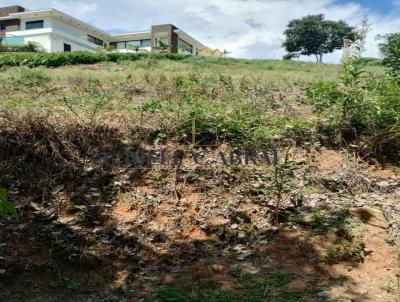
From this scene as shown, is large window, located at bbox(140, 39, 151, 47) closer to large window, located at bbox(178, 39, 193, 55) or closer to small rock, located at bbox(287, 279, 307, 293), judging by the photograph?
large window, located at bbox(178, 39, 193, 55)

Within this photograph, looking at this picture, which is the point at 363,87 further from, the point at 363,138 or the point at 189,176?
the point at 189,176

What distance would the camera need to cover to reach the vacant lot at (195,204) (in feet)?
8.84

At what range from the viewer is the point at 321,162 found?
4078 mm

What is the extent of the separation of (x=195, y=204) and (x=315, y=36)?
41.2 meters

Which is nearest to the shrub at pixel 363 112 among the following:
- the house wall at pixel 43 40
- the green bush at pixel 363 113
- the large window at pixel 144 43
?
the green bush at pixel 363 113

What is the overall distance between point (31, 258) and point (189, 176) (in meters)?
1.46

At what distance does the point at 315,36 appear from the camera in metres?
41.2

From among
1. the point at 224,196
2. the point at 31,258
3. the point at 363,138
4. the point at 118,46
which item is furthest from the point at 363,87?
the point at 118,46

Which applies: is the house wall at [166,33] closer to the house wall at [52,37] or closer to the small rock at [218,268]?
the house wall at [52,37]

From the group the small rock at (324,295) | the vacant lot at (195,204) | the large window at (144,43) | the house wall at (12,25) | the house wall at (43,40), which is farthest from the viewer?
the large window at (144,43)

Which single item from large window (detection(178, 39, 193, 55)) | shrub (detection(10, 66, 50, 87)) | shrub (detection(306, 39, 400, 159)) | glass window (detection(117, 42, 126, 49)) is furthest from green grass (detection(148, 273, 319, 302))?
glass window (detection(117, 42, 126, 49))

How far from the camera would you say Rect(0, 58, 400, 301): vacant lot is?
2695 millimetres

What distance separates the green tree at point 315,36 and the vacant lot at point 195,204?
127 ft

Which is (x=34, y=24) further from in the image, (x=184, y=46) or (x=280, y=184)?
(x=280, y=184)
